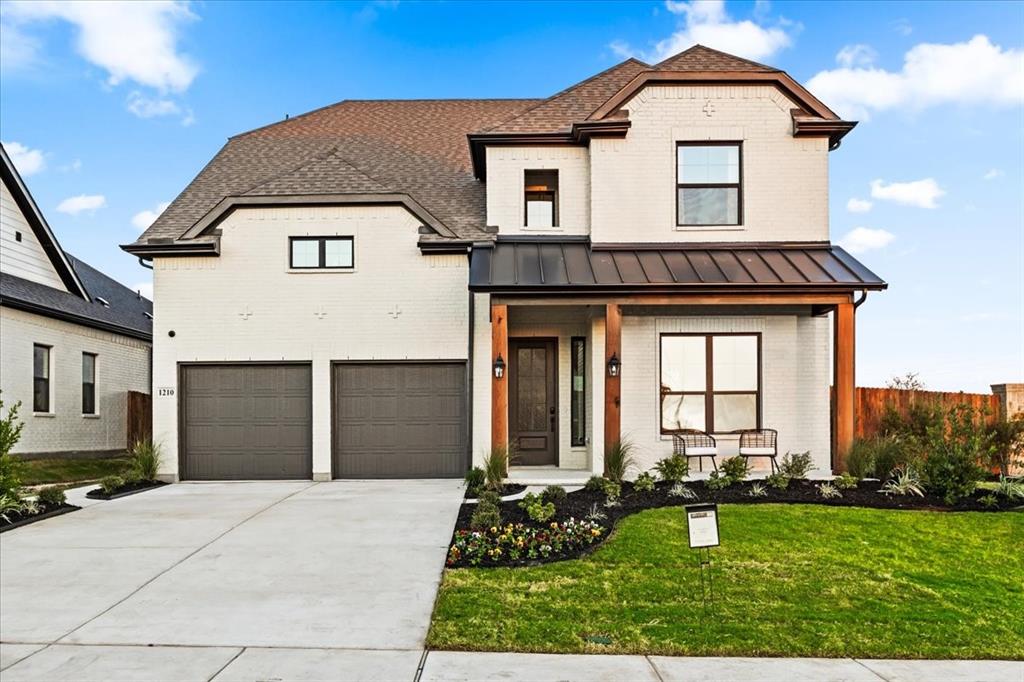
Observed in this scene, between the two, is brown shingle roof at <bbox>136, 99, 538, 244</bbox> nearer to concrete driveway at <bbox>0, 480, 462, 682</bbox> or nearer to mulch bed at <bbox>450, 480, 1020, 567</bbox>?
mulch bed at <bbox>450, 480, 1020, 567</bbox>

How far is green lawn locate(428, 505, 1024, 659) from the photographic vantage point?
601 centimetres

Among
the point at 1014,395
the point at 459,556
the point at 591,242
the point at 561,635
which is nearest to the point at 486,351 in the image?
the point at 591,242

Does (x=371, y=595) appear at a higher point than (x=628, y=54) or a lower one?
lower

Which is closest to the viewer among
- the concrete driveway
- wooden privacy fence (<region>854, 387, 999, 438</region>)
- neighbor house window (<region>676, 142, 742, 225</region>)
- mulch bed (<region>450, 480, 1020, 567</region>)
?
the concrete driveway

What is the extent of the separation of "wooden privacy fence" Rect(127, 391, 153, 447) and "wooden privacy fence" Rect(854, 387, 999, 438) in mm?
17253

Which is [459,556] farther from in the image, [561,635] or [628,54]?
[628,54]

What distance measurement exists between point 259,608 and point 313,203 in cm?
967

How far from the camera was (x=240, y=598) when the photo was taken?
23.2 feet

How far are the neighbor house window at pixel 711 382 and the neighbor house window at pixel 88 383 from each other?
555 inches

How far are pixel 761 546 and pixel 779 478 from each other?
11.4 ft

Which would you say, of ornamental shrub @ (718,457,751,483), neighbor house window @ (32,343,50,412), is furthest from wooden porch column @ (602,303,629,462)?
neighbor house window @ (32,343,50,412)

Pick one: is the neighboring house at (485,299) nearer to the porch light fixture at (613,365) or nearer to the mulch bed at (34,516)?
the porch light fixture at (613,365)

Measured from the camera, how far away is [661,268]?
549 inches

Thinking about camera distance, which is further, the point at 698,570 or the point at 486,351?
the point at 486,351
